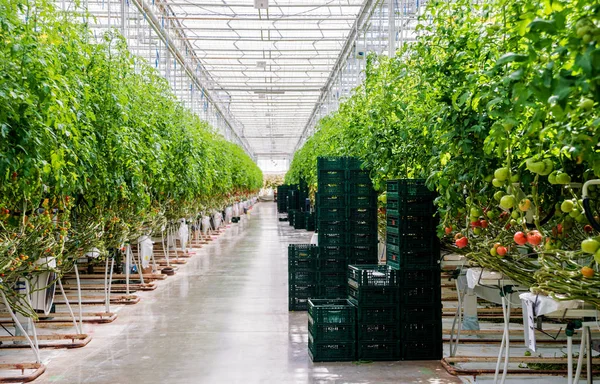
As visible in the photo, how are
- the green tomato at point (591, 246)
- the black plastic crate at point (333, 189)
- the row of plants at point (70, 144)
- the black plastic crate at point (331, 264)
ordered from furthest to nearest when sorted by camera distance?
the black plastic crate at point (331, 264) < the black plastic crate at point (333, 189) < the row of plants at point (70, 144) < the green tomato at point (591, 246)

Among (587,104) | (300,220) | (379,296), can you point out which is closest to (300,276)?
(379,296)

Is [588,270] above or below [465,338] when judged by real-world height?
above

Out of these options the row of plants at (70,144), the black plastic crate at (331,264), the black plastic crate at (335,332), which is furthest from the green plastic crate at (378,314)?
the row of plants at (70,144)

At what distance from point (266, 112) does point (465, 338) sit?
35126 millimetres

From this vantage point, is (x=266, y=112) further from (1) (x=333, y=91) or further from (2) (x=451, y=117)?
(2) (x=451, y=117)

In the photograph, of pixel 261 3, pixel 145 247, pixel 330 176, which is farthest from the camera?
pixel 261 3

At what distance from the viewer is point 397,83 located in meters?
7.35

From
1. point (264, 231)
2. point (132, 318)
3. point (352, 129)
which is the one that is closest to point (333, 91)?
point (264, 231)

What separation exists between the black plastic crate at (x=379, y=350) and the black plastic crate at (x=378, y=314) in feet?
0.78

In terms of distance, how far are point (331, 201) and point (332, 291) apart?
1.40 m

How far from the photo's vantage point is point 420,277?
677cm

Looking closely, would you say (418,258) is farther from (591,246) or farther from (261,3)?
(261,3)

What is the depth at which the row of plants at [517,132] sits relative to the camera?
2166 mm

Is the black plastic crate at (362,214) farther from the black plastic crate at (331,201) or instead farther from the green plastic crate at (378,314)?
the green plastic crate at (378,314)
